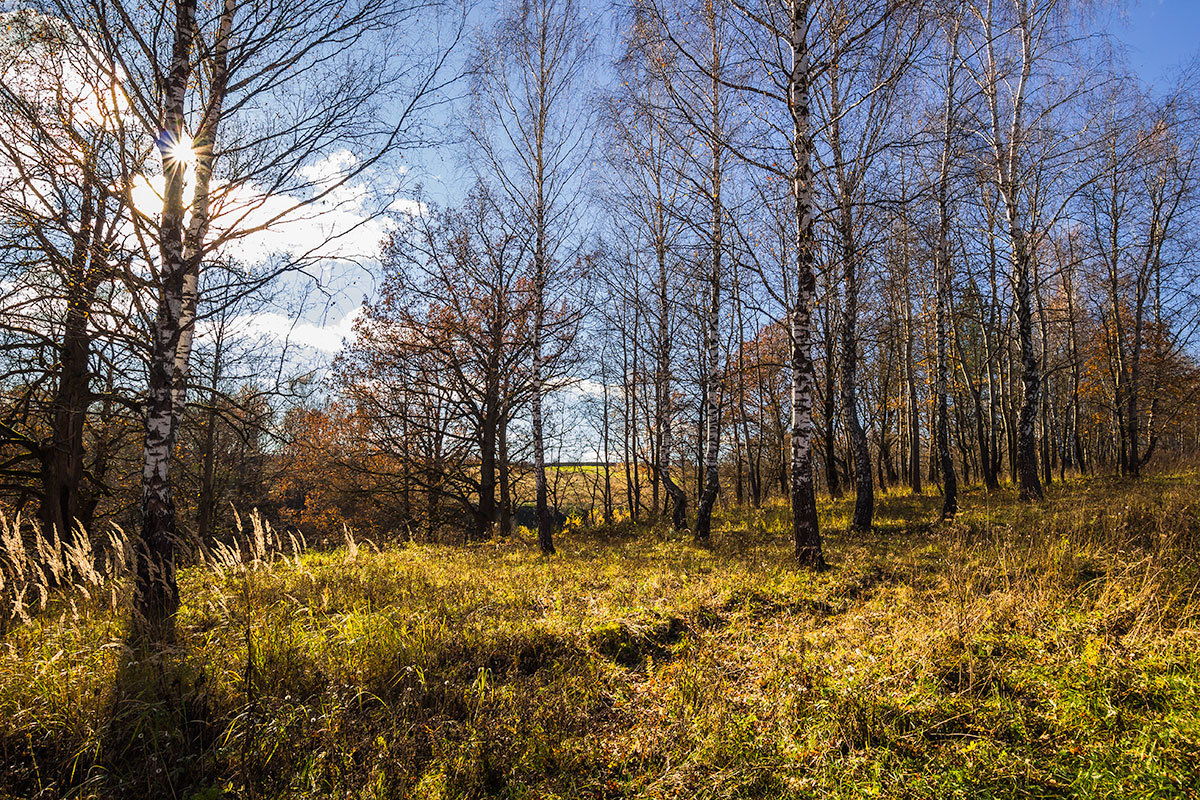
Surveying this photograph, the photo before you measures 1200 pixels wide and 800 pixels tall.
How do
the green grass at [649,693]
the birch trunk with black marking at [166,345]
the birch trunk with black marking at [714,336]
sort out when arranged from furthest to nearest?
the birch trunk with black marking at [714,336]
the birch trunk with black marking at [166,345]
the green grass at [649,693]

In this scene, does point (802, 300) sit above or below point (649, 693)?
above

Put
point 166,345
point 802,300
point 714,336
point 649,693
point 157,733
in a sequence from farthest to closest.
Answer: point 714,336 → point 802,300 → point 166,345 → point 649,693 → point 157,733

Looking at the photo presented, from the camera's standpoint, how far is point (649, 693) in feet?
12.1

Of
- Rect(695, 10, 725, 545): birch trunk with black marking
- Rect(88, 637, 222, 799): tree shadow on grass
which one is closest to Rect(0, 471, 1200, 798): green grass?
Rect(88, 637, 222, 799): tree shadow on grass

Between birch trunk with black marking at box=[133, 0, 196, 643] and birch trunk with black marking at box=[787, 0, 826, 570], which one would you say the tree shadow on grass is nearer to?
birch trunk with black marking at box=[133, 0, 196, 643]

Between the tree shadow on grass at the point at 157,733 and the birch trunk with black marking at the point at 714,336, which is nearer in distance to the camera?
the tree shadow on grass at the point at 157,733

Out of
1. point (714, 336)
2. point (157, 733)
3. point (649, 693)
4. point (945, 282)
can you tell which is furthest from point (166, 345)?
point (945, 282)

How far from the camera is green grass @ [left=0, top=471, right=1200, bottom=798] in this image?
8.94 feet

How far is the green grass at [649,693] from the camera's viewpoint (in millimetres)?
2725

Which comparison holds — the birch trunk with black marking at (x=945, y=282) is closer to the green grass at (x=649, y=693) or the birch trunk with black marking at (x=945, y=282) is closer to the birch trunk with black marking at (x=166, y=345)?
the green grass at (x=649, y=693)

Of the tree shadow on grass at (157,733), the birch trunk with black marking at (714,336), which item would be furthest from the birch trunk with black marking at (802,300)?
the tree shadow on grass at (157,733)

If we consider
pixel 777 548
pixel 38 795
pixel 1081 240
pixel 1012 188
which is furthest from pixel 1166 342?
pixel 38 795

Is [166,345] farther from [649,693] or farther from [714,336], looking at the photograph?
[714,336]

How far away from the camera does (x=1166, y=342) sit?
19.1 m
